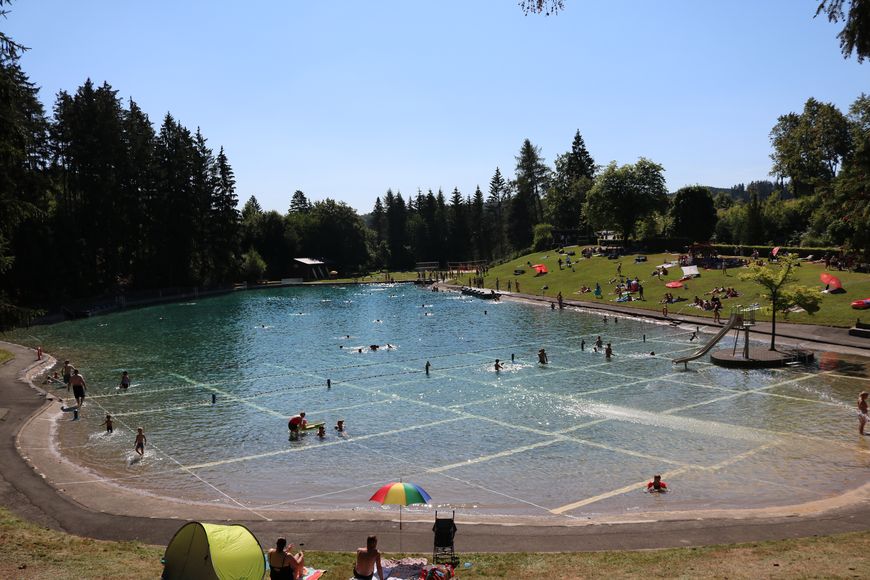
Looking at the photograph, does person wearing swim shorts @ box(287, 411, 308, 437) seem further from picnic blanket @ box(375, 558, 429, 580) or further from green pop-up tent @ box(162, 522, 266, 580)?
green pop-up tent @ box(162, 522, 266, 580)

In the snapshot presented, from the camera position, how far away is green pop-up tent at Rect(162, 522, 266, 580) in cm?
1338

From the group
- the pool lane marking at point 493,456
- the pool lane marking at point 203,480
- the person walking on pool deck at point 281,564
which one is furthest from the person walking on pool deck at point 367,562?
the pool lane marking at point 493,456

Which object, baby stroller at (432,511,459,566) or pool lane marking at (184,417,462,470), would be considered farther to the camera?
pool lane marking at (184,417,462,470)

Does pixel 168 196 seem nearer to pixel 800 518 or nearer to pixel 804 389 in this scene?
pixel 804 389

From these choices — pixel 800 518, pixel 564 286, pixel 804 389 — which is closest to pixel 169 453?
pixel 800 518

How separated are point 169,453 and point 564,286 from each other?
69.3m

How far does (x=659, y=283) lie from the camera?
78.2 meters

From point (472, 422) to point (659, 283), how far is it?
170ft

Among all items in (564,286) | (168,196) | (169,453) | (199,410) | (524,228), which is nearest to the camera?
(169,453)

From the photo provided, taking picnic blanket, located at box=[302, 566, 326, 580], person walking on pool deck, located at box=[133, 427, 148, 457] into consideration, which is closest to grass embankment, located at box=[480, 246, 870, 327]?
person walking on pool deck, located at box=[133, 427, 148, 457]

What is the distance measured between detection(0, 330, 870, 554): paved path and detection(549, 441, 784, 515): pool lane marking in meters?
2.99

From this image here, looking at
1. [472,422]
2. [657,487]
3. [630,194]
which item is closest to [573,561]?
[657,487]

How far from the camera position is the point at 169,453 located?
29.5 metres

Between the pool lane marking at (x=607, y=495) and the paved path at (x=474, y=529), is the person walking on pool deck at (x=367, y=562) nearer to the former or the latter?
the paved path at (x=474, y=529)
